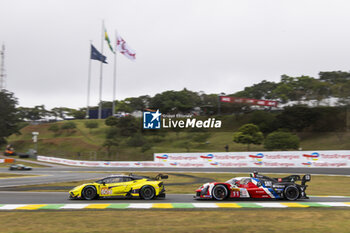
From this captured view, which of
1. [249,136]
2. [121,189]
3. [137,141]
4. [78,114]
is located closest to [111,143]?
[137,141]

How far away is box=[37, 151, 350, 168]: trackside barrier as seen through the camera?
1268 inches

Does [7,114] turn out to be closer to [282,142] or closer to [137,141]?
[137,141]

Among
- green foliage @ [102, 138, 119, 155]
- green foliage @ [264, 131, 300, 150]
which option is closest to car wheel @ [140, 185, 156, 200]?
green foliage @ [264, 131, 300, 150]

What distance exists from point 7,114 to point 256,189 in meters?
71.3

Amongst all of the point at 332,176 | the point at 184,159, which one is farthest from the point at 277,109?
the point at 332,176

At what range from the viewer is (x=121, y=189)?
14.2 metres

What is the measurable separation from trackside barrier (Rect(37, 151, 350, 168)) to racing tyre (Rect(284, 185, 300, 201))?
68.4 feet

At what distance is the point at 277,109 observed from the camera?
57812mm

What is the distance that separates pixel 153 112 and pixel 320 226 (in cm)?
4544

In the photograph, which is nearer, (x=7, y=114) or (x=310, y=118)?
(x=310, y=118)

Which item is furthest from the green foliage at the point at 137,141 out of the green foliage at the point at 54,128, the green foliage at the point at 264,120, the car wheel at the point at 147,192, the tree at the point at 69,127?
the car wheel at the point at 147,192

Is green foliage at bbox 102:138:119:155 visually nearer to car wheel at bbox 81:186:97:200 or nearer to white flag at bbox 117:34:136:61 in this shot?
white flag at bbox 117:34:136:61

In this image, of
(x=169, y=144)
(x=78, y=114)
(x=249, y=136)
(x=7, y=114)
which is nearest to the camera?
(x=249, y=136)

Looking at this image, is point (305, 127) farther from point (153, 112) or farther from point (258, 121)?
point (153, 112)
